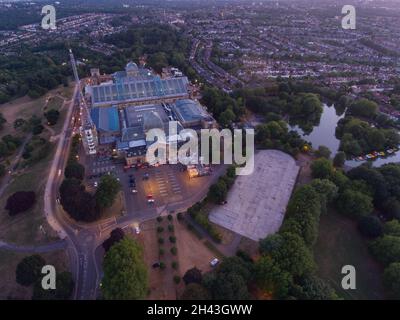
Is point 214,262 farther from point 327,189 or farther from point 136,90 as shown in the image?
point 136,90

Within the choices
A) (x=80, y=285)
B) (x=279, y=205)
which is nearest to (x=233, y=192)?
(x=279, y=205)

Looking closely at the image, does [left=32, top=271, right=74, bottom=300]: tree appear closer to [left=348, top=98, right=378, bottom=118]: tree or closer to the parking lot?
the parking lot

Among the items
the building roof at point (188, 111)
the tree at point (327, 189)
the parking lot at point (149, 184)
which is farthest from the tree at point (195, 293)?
the building roof at point (188, 111)

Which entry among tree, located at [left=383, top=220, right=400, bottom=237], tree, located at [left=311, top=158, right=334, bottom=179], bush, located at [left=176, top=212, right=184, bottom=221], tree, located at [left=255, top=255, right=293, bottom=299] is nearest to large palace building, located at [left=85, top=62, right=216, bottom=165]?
bush, located at [left=176, top=212, right=184, bottom=221]

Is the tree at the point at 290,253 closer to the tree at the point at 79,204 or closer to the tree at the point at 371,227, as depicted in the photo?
the tree at the point at 371,227

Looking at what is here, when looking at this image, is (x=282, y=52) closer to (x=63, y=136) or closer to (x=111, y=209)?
(x=63, y=136)
